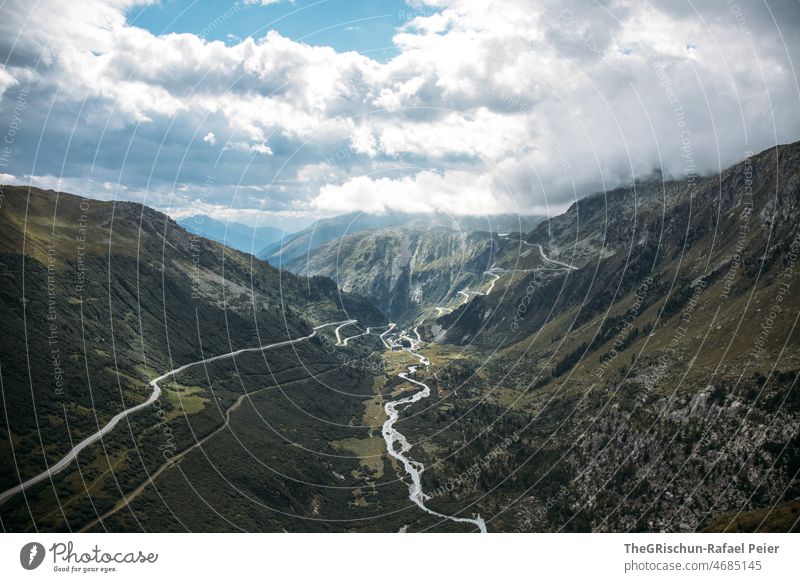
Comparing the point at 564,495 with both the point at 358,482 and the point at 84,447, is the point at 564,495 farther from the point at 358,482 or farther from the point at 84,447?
the point at 84,447

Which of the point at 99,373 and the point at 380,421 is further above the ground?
the point at 99,373

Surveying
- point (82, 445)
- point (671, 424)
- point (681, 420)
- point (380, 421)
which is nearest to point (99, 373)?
point (82, 445)

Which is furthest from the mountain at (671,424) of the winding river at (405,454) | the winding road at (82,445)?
the winding road at (82,445)
